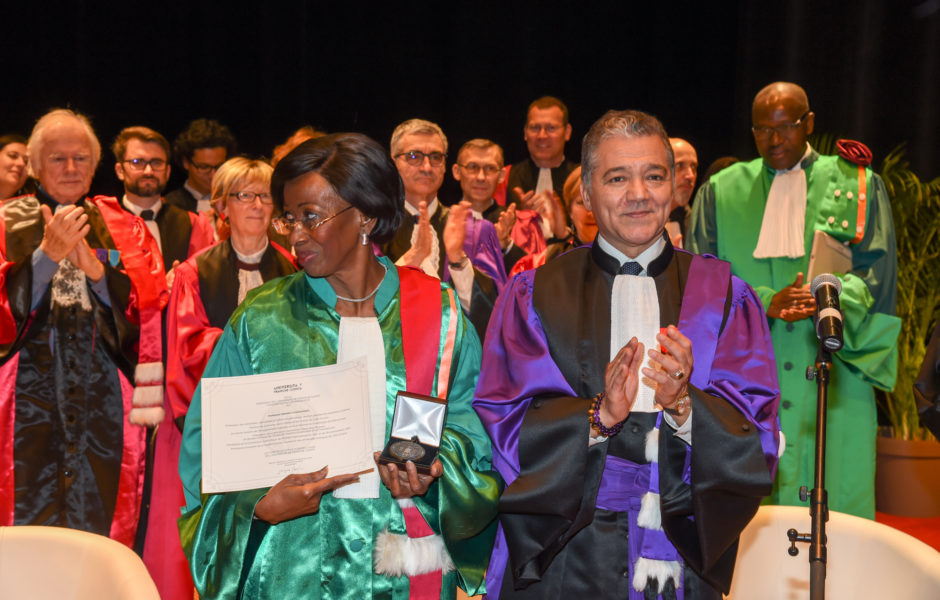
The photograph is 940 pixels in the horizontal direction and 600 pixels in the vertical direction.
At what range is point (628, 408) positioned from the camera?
2078 millimetres

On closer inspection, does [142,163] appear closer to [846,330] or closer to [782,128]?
[782,128]

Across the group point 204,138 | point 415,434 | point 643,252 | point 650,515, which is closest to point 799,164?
point 643,252

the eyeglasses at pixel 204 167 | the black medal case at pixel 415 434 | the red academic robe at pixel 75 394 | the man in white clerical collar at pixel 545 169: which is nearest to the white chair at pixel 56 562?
the black medal case at pixel 415 434

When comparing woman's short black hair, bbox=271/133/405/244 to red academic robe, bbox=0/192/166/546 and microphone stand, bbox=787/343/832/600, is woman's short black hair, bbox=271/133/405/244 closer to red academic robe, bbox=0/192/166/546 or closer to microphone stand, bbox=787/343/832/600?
microphone stand, bbox=787/343/832/600

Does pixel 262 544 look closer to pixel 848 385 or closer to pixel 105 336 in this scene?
pixel 105 336

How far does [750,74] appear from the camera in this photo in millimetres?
7598

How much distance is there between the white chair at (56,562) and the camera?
7.95 ft

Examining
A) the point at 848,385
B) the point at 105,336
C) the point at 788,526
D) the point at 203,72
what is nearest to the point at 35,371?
the point at 105,336

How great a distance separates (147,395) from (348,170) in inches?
89.4

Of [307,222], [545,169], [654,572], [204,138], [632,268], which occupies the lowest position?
[654,572]

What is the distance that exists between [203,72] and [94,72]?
929 mm

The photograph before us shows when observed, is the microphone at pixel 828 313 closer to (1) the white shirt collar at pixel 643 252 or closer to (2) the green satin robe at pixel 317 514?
(1) the white shirt collar at pixel 643 252

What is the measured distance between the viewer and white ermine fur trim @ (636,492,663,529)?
2174 mm

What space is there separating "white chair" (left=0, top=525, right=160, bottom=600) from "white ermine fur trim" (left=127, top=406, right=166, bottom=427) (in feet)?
5.02
